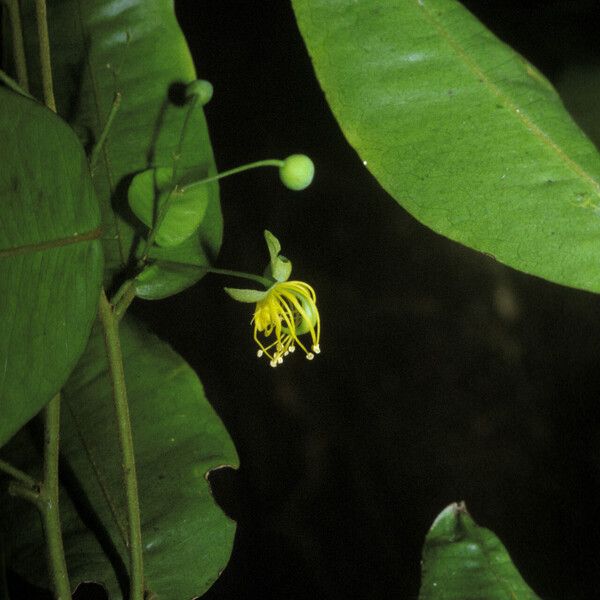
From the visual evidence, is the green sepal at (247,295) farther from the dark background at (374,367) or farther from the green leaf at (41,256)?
the dark background at (374,367)

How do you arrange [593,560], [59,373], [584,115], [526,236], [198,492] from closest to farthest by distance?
[59,373] → [526,236] → [198,492] → [584,115] → [593,560]

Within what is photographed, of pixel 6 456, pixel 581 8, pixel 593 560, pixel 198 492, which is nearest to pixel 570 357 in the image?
pixel 593 560

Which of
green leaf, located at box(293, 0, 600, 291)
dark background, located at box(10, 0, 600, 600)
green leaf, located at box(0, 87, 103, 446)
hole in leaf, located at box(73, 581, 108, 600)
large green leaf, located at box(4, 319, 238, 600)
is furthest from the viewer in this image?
dark background, located at box(10, 0, 600, 600)

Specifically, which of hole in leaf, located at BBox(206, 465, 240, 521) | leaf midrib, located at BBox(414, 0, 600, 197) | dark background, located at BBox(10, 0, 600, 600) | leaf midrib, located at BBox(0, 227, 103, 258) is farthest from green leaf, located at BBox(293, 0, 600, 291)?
hole in leaf, located at BBox(206, 465, 240, 521)

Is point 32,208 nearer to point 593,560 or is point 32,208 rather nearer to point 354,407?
point 354,407

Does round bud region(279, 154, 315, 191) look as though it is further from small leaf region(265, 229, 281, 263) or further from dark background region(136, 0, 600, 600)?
dark background region(136, 0, 600, 600)

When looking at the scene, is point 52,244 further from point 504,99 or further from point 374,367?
point 374,367
